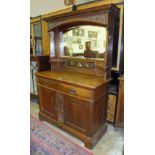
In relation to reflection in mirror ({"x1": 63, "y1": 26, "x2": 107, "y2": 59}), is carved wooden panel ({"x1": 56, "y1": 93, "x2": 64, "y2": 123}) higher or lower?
lower

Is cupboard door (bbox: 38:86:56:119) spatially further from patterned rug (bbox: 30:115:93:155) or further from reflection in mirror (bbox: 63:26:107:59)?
reflection in mirror (bbox: 63:26:107:59)

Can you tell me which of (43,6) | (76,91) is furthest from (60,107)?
(43,6)

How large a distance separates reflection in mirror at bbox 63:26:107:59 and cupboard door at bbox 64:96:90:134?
791 mm

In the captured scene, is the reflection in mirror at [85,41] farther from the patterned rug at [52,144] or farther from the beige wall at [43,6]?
the patterned rug at [52,144]

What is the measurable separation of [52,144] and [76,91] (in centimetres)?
81

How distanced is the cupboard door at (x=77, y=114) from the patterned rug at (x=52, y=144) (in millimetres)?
225

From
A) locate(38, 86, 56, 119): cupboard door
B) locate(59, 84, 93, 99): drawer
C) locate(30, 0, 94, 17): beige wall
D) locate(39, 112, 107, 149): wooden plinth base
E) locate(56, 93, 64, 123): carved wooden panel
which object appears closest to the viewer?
locate(59, 84, 93, 99): drawer

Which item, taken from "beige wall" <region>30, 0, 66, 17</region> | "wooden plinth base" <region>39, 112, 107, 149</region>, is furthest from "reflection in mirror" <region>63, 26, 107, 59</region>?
"beige wall" <region>30, 0, 66, 17</region>

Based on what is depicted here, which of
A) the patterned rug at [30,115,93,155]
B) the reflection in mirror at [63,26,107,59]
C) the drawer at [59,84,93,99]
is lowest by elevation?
the patterned rug at [30,115,93,155]

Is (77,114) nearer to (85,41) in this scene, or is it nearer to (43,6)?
(85,41)

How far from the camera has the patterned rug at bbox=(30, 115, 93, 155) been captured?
1.82m

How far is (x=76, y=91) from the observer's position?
74.4 inches
